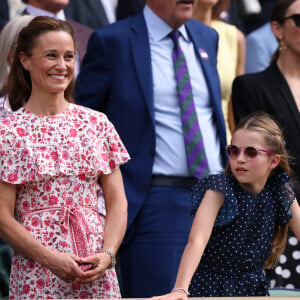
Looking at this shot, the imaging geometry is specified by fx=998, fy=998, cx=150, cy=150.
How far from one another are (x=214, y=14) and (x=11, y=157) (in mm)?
2832

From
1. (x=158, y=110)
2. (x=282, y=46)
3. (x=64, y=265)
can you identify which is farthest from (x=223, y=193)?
(x=282, y=46)

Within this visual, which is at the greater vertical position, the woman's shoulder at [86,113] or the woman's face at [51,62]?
the woman's face at [51,62]

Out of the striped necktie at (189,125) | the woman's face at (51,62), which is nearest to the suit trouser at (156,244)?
the striped necktie at (189,125)

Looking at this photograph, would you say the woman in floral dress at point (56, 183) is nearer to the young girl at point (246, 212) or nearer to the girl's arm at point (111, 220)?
the girl's arm at point (111, 220)

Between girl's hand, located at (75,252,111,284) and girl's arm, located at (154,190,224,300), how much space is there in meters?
0.34

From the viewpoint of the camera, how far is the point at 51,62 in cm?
438

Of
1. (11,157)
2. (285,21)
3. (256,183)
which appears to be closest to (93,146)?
(11,157)

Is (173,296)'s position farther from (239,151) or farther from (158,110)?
(158,110)

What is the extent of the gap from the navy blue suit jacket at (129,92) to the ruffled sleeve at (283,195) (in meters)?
0.80

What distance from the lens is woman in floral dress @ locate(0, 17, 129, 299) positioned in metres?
4.18

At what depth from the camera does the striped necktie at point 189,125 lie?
5169 mm

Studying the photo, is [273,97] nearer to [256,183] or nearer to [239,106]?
[239,106]

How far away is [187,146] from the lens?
204 inches

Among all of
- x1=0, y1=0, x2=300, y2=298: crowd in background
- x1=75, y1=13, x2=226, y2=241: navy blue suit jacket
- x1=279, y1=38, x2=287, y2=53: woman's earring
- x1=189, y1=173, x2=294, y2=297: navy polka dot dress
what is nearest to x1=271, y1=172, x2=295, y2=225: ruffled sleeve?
x1=189, y1=173, x2=294, y2=297: navy polka dot dress
